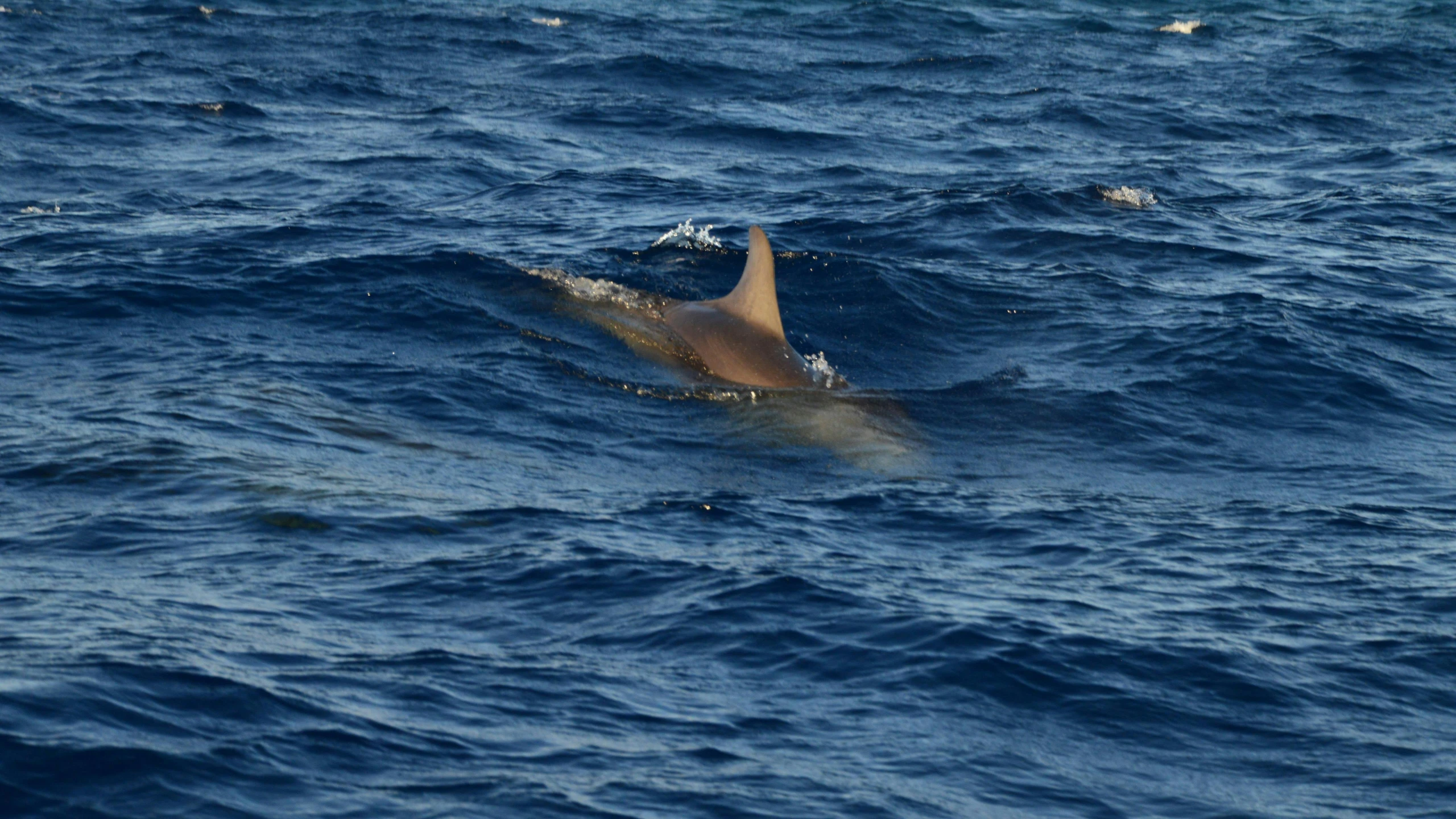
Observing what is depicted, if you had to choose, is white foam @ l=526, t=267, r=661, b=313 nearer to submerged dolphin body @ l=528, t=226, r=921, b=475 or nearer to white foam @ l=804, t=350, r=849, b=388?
submerged dolphin body @ l=528, t=226, r=921, b=475

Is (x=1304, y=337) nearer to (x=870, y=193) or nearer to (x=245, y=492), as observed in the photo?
(x=870, y=193)

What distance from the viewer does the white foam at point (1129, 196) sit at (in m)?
24.4

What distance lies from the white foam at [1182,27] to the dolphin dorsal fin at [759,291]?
29.1m

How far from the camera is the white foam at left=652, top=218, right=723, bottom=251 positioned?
21.0 m

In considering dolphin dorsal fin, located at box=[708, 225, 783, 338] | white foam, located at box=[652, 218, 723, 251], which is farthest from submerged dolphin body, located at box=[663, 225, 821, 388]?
white foam, located at box=[652, 218, 723, 251]

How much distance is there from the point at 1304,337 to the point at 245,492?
11428 mm

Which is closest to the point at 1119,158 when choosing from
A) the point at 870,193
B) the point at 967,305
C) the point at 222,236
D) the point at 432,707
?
the point at 870,193

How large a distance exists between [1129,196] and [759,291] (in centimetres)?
978

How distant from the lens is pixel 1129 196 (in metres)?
24.7

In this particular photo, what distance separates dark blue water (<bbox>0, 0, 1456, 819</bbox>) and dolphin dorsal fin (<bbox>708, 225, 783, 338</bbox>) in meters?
1.03

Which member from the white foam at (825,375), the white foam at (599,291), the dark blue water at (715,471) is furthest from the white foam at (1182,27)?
the white foam at (825,375)

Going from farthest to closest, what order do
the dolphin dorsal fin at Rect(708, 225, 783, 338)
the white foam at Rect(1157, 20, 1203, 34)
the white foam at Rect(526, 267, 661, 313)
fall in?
the white foam at Rect(1157, 20, 1203, 34), the white foam at Rect(526, 267, 661, 313), the dolphin dorsal fin at Rect(708, 225, 783, 338)

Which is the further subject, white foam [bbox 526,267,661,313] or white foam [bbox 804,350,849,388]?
white foam [bbox 526,267,661,313]

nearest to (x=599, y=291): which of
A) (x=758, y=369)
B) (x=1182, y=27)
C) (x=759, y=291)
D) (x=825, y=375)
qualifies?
(x=759, y=291)
